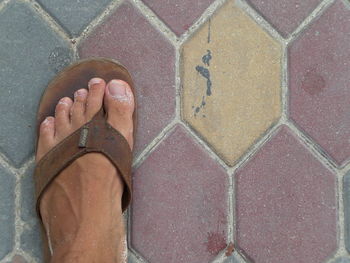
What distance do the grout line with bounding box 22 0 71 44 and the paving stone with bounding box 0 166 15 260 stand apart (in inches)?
14.8

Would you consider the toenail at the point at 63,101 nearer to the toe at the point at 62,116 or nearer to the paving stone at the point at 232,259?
the toe at the point at 62,116

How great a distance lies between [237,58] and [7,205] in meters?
0.71

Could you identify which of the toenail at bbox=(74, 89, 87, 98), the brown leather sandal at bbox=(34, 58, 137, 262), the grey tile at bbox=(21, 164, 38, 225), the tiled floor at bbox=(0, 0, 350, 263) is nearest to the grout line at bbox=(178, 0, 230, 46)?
the tiled floor at bbox=(0, 0, 350, 263)

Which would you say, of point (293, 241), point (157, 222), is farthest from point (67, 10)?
point (293, 241)

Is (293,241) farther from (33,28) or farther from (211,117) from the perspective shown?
(33,28)

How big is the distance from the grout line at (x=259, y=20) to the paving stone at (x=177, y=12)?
116mm

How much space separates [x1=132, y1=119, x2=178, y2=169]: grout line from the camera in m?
1.47

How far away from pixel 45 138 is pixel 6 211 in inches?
8.4

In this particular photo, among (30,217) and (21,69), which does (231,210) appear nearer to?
(30,217)

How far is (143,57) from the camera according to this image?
1.46 m

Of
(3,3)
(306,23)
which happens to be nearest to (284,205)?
(306,23)

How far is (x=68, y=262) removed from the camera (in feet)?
4.46

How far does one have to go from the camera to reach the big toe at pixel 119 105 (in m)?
1.42

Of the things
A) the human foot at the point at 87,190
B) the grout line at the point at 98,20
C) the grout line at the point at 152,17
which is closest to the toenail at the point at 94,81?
the human foot at the point at 87,190
